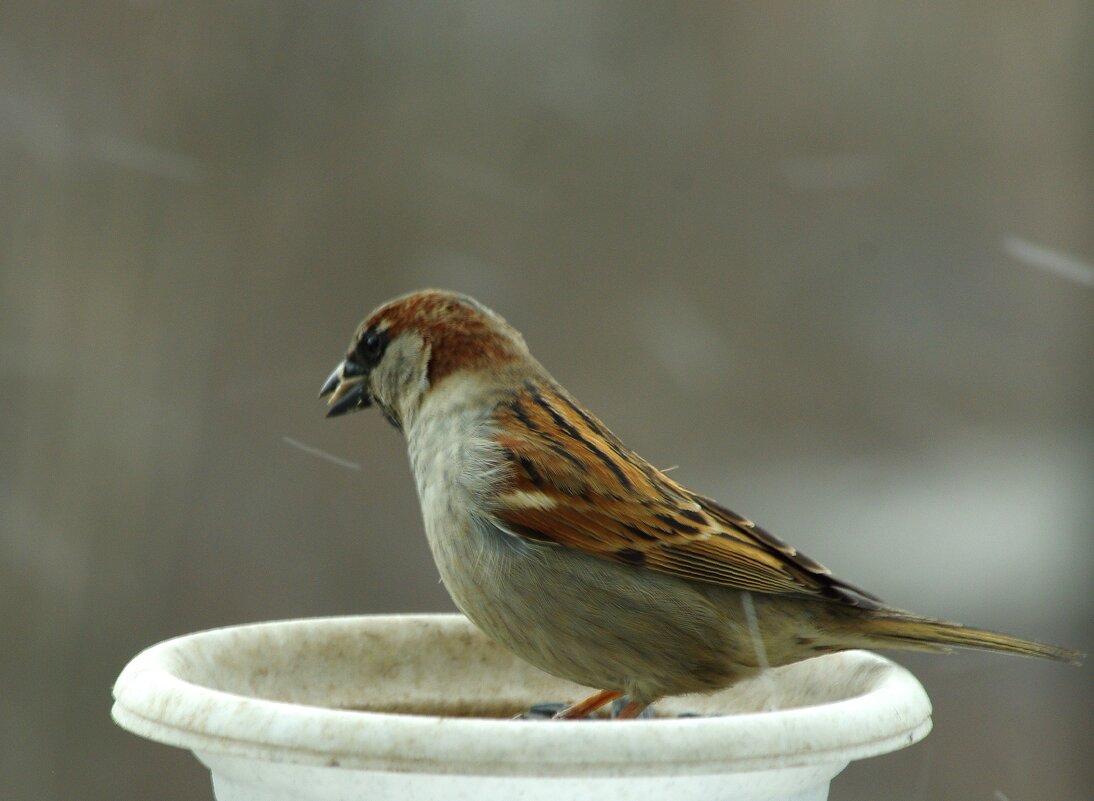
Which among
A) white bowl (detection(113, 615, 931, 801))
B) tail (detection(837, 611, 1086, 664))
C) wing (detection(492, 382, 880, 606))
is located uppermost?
wing (detection(492, 382, 880, 606))

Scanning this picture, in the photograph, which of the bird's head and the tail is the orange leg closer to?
the tail

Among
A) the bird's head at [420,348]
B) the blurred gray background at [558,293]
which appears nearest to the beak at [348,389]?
the bird's head at [420,348]

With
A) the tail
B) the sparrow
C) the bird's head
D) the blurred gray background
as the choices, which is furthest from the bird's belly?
the blurred gray background

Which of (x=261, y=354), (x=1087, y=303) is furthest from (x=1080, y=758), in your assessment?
(x=261, y=354)

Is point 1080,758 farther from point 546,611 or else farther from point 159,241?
point 159,241

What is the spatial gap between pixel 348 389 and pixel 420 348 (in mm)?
120

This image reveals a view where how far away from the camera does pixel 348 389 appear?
5.86ft

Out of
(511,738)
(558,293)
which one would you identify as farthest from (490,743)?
(558,293)

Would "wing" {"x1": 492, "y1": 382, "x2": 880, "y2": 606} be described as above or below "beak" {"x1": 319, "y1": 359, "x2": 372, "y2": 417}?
below

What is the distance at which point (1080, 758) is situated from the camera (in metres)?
3.23

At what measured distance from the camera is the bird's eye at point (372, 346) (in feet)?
5.73

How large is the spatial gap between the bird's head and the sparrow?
5cm

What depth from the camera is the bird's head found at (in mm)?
1725

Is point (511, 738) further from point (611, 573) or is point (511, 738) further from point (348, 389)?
point (348, 389)
